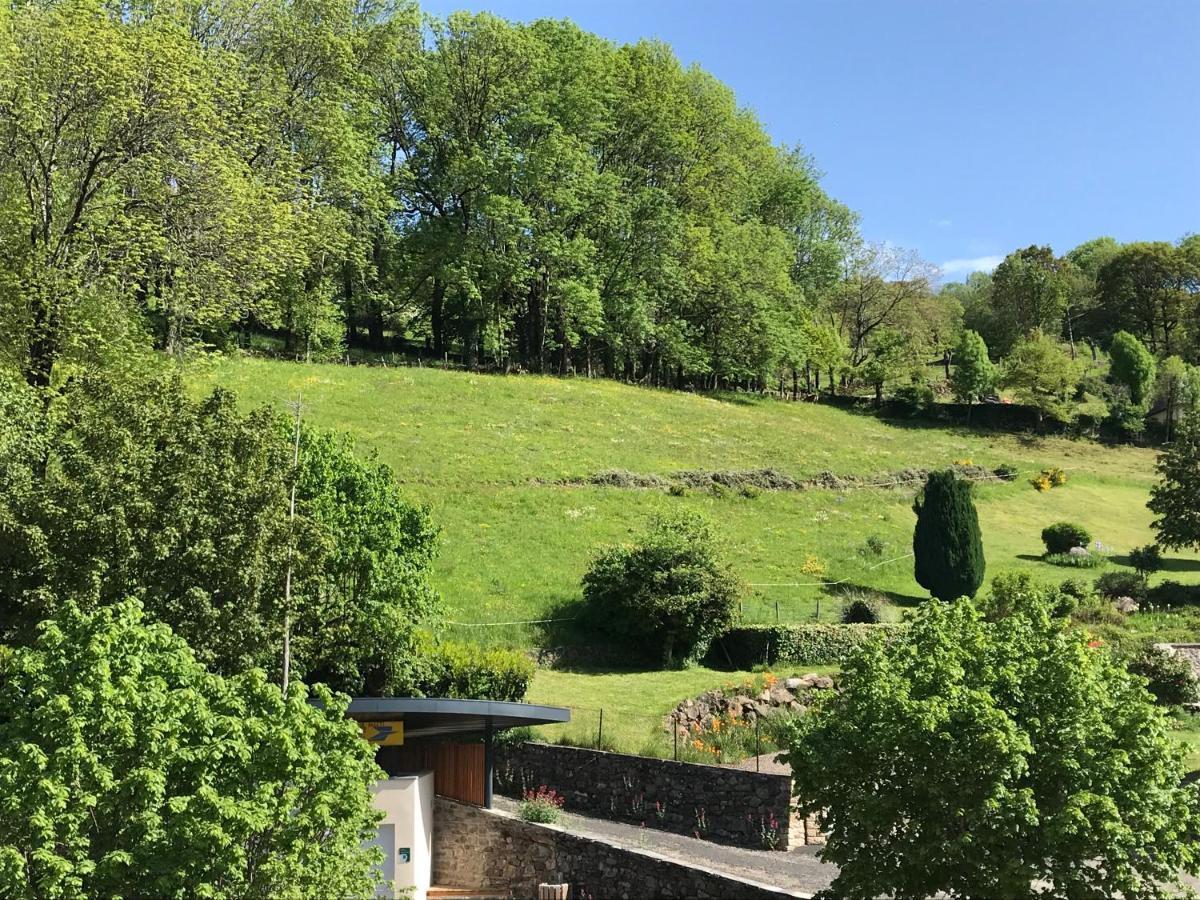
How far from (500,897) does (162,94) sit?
19399 millimetres

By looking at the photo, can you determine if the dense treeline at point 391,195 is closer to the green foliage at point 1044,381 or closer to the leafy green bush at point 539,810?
the leafy green bush at point 539,810

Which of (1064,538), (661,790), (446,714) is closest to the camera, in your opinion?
(446,714)

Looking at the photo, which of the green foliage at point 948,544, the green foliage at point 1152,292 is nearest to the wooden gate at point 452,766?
the green foliage at point 948,544

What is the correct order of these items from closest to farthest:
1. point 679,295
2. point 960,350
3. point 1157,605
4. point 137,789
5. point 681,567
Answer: point 137,789, point 681,567, point 1157,605, point 679,295, point 960,350

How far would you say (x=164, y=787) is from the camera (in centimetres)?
1162

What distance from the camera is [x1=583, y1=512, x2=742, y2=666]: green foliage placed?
97.5 ft

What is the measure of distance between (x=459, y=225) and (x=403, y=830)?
45958 mm

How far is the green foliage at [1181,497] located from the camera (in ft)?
133

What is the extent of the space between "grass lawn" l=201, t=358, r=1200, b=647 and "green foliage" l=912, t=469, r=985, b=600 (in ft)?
4.17

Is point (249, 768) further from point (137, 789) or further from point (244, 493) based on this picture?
point (244, 493)

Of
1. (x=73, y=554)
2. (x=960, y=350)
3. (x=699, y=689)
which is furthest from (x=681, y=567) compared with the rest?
(x=960, y=350)

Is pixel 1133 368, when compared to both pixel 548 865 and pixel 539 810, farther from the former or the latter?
pixel 548 865

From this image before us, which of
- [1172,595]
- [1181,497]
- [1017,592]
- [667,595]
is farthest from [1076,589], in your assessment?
[667,595]

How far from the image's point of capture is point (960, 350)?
73750mm
